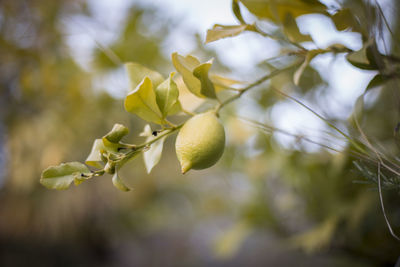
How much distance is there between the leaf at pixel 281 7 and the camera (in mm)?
234

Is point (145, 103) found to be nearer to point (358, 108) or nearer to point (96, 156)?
point (96, 156)

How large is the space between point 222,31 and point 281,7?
8 centimetres

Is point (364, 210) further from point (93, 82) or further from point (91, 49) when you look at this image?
point (91, 49)

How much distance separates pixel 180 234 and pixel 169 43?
162cm

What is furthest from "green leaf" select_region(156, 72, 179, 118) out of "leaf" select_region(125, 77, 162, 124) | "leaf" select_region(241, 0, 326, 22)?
"leaf" select_region(241, 0, 326, 22)

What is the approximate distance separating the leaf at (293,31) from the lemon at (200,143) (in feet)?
0.38

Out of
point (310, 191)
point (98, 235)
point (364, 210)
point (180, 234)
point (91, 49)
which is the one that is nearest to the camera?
point (364, 210)

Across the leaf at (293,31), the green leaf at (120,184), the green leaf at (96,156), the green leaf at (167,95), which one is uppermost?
the leaf at (293,31)

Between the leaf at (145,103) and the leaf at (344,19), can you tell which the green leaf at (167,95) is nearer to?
the leaf at (145,103)

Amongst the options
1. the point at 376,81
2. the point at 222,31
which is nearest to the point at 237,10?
the point at 222,31

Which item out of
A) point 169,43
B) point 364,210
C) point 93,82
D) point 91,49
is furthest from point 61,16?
point 364,210

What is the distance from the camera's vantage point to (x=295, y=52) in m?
0.23

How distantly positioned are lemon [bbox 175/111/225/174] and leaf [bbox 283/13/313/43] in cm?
12

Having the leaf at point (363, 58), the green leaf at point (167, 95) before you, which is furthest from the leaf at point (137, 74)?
the leaf at point (363, 58)
